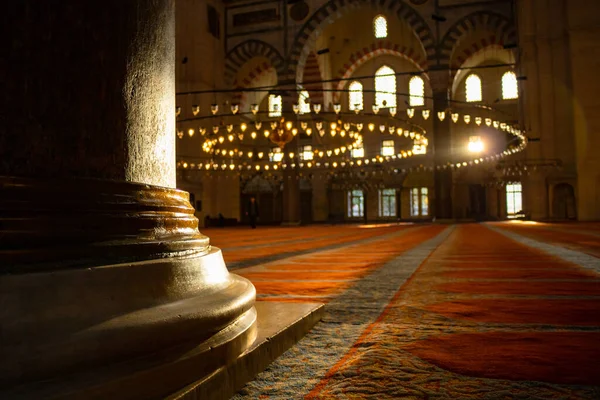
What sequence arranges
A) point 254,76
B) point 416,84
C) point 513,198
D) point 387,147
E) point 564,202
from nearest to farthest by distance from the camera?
point 564,202, point 416,84, point 254,76, point 513,198, point 387,147

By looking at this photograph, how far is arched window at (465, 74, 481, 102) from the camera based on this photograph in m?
22.1

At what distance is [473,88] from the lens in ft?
72.6

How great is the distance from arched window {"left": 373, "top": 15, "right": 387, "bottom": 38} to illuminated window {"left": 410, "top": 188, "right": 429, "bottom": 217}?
7467 mm

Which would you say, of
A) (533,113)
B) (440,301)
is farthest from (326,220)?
(440,301)

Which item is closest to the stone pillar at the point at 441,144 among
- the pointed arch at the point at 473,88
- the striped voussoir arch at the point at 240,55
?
the pointed arch at the point at 473,88

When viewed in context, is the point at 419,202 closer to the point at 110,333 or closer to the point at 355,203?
the point at 355,203

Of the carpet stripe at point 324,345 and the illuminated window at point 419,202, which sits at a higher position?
the illuminated window at point 419,202

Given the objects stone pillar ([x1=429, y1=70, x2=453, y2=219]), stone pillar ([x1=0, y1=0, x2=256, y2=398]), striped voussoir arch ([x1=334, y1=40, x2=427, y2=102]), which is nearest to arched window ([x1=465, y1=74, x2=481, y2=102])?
striped voussoir arch ([x1=334, y1=40, x2=427, y2=102])

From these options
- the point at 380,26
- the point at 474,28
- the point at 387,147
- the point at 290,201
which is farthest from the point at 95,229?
the point at 380,26

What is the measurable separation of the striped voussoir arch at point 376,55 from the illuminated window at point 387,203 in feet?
17.9

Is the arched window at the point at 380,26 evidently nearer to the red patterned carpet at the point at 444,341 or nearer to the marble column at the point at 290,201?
the marble column at the point at 290,201

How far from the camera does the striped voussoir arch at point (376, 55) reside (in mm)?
22047

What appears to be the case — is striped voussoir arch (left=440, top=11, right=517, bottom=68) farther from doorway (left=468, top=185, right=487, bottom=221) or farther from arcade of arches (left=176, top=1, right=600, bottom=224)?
doorway (left=468, top=185, right=487, bottom=221)

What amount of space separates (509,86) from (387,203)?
772 cm
